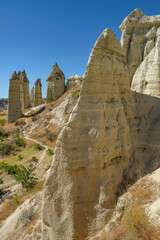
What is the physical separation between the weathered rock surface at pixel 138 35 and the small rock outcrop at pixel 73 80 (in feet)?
76.7

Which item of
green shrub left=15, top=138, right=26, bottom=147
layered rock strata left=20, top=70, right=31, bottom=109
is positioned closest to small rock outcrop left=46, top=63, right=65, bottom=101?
layered rock strata left=20, top=70, right=31, bottom=109

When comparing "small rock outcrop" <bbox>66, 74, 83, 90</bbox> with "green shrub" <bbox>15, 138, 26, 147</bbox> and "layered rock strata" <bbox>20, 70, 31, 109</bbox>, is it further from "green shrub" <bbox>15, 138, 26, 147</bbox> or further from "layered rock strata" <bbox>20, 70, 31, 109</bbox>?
"green shrub" <bbox>15, 138, 26, 147</bbox>

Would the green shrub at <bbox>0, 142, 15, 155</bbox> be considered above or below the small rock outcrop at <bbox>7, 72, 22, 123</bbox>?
below

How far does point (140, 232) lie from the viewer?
161 inches

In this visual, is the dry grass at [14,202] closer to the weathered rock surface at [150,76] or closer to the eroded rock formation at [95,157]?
the eroded rock formation at [95,157]

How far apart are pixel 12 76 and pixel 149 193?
33679 mm

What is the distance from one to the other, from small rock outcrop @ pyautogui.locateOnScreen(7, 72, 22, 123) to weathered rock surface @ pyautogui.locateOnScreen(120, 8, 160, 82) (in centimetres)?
2557

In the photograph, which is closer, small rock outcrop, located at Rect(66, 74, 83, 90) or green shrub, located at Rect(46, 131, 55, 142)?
green shrub, located at Rect(46, 131, 55, 142)

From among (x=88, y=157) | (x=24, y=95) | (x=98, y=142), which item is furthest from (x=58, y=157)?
(x=24, y=95)

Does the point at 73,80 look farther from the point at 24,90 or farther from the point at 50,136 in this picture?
the point at 50,136

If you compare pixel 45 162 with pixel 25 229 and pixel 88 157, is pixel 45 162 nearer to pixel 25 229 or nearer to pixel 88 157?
pixel 25 229

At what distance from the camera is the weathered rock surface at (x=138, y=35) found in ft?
36.0

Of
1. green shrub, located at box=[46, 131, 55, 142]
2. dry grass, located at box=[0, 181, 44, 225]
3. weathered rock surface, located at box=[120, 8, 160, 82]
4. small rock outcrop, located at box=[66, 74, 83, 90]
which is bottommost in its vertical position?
dry grass, located at box=[0, 181, 44, 225]

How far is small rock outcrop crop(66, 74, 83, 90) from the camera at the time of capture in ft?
→ 118
